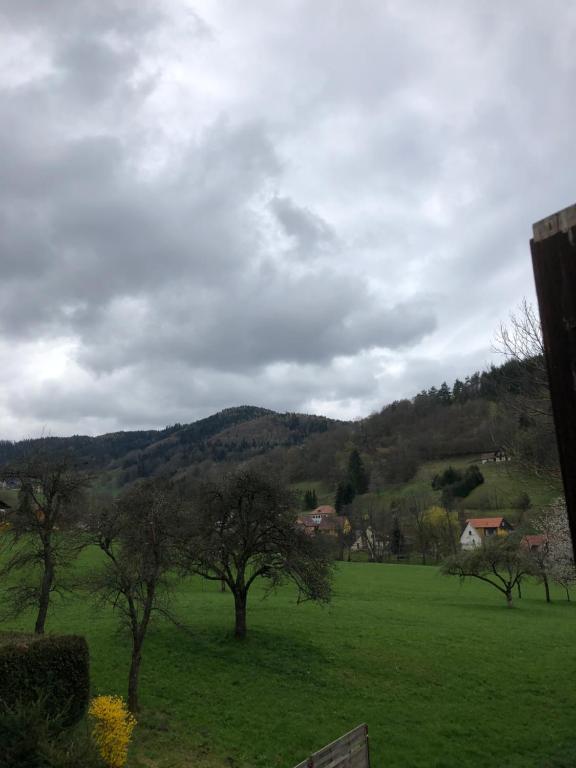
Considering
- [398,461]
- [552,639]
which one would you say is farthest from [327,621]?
[398,461]

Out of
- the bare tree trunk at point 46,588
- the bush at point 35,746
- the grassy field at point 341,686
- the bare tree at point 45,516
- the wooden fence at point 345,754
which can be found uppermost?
the bare tree at point 45,516

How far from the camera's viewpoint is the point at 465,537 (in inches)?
4107

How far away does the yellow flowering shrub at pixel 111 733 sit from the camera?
11852 millimetres

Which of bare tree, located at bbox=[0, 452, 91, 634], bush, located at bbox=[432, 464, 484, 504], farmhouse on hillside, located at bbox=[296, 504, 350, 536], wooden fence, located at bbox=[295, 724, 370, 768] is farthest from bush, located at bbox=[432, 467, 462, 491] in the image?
wooden fence, located at bbox=[295, 724, 370, 768]

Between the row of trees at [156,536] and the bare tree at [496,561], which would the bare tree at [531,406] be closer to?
the row of trees at [156,536]

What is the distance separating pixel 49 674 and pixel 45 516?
11.0 meters

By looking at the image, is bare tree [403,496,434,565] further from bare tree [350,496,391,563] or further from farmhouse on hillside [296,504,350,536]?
farmhouse on hillside [296,504,350,536]

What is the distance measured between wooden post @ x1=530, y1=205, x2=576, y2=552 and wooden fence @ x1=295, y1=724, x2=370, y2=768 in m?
10.2

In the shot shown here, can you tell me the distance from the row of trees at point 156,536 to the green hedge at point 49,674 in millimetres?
4375

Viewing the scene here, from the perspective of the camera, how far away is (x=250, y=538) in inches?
1014

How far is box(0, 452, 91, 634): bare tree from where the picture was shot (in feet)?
71.2

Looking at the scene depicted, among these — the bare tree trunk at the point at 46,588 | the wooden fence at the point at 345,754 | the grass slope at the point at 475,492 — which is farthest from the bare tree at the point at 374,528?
the wooden fence at the point at 345,754

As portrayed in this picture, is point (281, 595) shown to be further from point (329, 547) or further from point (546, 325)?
point (546, 325)

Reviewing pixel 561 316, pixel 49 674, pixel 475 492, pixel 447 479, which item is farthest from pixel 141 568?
pixel 447 479
